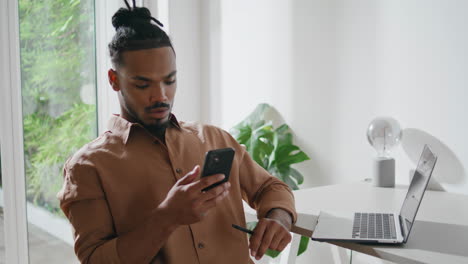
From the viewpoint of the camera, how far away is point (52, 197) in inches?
94.4

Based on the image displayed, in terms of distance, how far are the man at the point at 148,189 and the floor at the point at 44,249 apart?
142 cm

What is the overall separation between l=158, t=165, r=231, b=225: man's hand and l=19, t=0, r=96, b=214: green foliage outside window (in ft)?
5.32

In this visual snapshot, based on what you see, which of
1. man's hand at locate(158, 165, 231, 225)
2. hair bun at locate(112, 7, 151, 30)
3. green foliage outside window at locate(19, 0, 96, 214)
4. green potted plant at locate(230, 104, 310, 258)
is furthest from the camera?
green foliage outside window at locate(19, 0, 96, 214)

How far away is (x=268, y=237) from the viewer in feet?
3.44

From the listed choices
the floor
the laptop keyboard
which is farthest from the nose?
Answer: the floor

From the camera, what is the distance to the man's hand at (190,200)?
2.95ft

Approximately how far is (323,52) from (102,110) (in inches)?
51.7

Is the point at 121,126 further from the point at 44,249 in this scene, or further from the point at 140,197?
the point at 44,249

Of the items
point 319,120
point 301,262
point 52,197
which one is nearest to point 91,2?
point 52,197

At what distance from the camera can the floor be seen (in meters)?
2.30

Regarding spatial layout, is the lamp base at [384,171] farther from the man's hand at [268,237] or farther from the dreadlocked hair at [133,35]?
the dreadlocked hair at [133,35]

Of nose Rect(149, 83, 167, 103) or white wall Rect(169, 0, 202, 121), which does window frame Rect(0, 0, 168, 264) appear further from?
nose Rect(149, 83, 167, 103)

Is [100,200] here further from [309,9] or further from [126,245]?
[309,9]

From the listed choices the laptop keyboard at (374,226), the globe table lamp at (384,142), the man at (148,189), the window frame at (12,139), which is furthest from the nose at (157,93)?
the window frame at (12,139)
